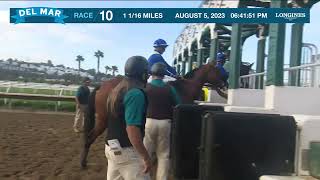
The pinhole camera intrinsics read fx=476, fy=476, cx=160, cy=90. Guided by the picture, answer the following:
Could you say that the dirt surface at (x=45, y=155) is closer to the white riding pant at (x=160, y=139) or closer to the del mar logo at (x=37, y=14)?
the white riding pant at (x=160, y=139)

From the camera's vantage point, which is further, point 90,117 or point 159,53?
point 90,117

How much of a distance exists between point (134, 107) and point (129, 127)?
6.3 inches

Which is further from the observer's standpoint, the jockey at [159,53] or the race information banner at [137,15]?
the race information banner at [137,15]

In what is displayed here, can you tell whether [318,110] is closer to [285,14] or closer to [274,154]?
[285,14]

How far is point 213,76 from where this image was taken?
26.8 ft

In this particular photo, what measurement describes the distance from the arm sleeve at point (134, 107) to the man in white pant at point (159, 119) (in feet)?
7.35

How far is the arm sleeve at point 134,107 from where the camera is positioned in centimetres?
369

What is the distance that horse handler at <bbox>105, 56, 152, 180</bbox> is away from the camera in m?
3.69

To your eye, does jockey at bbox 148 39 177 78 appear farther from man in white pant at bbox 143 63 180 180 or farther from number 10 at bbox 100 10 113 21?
number 10 at bbox 100 10 113 21

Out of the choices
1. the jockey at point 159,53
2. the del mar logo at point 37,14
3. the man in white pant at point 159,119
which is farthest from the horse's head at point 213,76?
the del mar logo at point 37,14

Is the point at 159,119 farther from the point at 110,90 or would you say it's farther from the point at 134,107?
the point at 134,107

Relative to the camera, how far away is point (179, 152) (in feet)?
16.8

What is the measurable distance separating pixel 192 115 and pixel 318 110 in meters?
2.47

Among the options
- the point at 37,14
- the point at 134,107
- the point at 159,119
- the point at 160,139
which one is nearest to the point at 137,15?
the point at 37,14
